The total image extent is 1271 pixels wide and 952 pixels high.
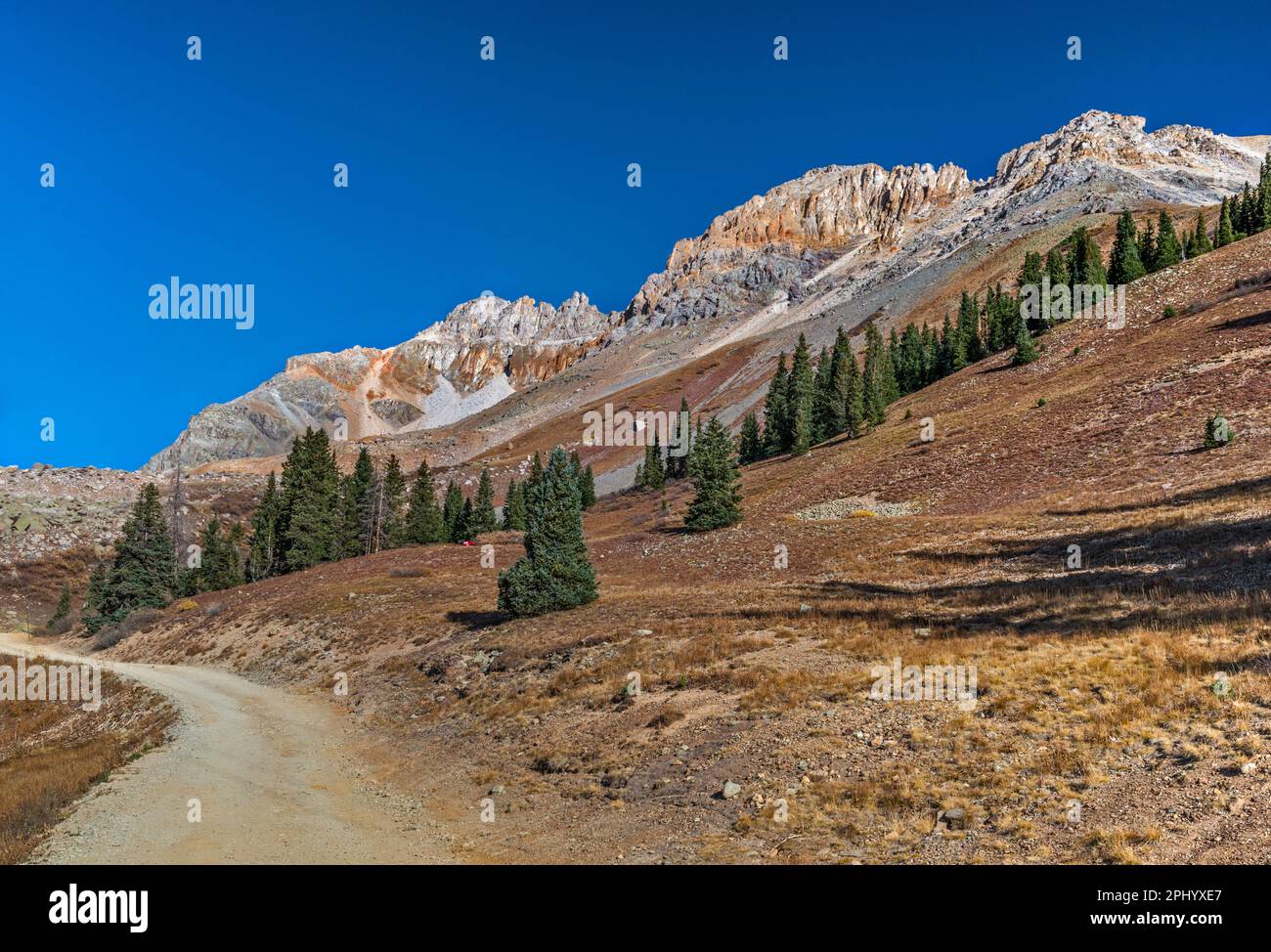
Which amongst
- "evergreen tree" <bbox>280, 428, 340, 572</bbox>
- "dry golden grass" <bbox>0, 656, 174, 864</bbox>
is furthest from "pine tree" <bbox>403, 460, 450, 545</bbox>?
"dry golden grass" <bbox>0, 656, 174, 864</bbox>

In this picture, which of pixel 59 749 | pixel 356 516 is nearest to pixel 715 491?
pixel 59 749

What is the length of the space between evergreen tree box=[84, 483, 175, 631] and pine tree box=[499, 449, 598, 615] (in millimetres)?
45008

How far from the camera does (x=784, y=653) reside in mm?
19000

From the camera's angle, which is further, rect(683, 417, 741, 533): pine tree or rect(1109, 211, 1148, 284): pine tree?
rect(1109, 211, 1148, 284): pine tree

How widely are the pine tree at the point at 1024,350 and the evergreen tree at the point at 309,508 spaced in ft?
234

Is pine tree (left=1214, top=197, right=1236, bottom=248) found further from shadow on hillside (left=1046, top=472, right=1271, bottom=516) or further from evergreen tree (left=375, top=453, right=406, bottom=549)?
evergreen tree (left=375, top=453, right=406, bottom=549)

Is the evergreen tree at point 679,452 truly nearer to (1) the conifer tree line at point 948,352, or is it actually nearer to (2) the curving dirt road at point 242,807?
(1) the conifer tree line at point 948,352

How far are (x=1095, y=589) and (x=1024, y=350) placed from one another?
6406 centimetres

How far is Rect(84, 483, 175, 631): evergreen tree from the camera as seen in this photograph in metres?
59.0

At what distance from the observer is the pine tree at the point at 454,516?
88.7 m

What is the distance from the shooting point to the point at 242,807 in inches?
570
